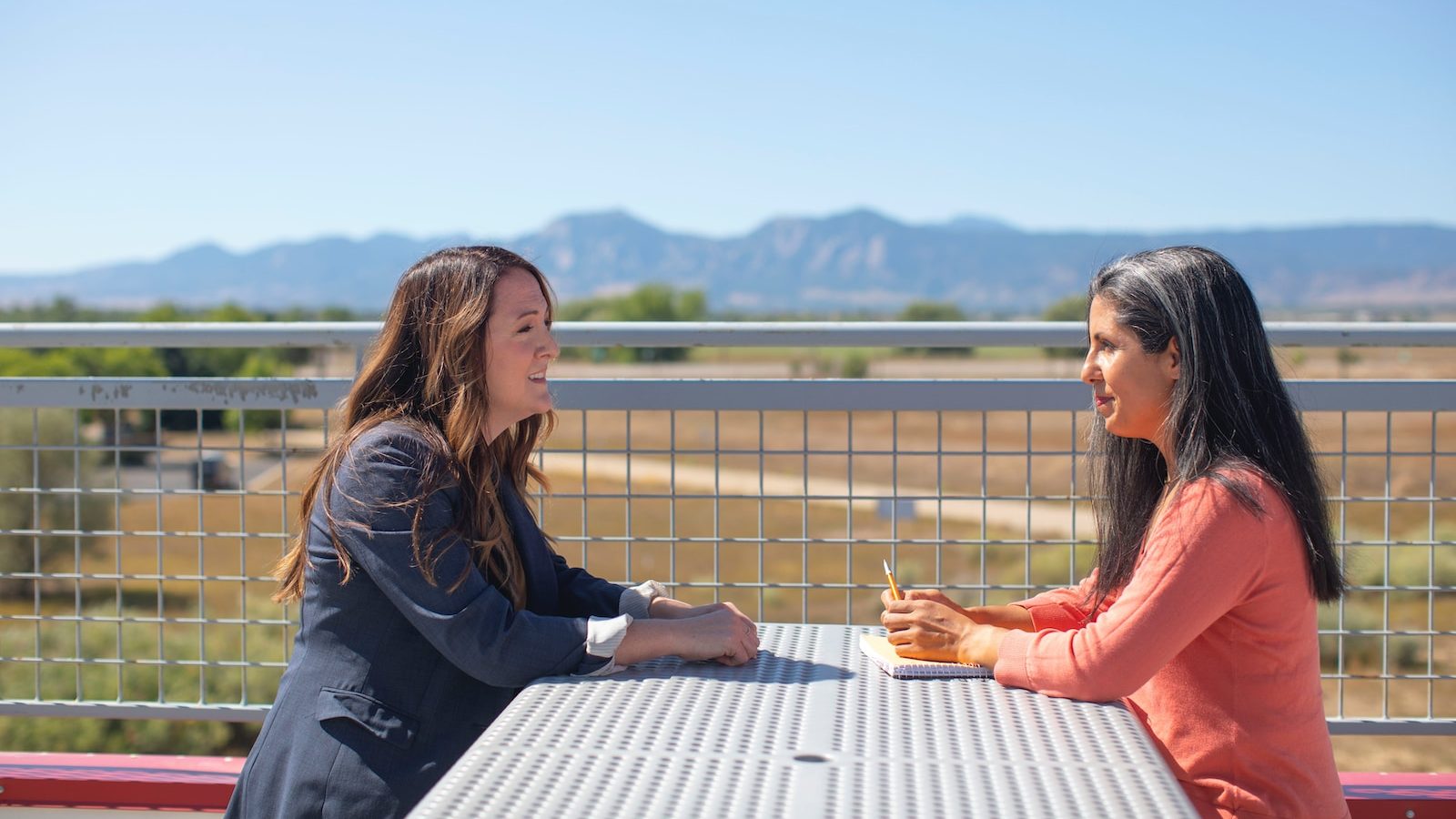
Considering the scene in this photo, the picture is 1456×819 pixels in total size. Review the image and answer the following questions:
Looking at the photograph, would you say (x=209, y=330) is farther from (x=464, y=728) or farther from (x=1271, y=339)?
(x=1271, y=339)

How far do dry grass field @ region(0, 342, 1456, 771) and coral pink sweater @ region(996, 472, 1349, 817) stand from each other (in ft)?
1.64

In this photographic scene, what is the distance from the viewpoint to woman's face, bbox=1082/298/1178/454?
76.6 inches

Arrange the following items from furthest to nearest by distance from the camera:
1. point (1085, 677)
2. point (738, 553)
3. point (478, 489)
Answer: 1. point (738, 553)
2. point (478, 489)
3. point (1085, 677)

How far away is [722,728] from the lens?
1.60 m

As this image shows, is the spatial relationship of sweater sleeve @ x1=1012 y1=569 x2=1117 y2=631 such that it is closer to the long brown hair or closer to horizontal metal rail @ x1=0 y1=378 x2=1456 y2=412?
horizontal metal rail @ x1=0 y1=378 x2=1456 y2=412

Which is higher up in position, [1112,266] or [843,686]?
[1112,266]

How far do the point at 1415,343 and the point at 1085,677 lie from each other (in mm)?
2105

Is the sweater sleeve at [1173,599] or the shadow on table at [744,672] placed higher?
the sweater sleeve at [1173,599]

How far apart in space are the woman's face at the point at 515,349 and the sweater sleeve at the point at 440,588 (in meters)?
0.29

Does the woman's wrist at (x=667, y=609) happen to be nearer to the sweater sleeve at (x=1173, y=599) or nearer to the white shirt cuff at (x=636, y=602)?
the white shirt cuff at (x=636, y=602)

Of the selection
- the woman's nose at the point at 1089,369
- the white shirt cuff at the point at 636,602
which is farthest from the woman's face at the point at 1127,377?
the white shirt cuff at the point at 636,602

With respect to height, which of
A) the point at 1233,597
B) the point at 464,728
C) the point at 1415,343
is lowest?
the point at 464,728

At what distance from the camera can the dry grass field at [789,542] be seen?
10.3 ft

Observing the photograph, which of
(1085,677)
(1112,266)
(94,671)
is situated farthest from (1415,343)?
(94,671)
